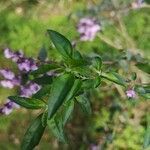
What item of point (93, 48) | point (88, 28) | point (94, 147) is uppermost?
point (88, 28)

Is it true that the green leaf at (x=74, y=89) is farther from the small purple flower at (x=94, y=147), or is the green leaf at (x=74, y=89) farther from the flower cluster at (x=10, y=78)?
the small purple flower at (x=94, y=147)

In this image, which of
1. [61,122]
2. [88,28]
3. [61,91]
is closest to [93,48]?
[88,28]

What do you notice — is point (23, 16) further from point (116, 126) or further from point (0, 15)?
point (116, 126)

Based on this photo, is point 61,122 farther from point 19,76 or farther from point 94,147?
point 94,147

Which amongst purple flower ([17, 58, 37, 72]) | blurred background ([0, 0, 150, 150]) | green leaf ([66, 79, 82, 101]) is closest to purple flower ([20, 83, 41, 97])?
purple flower ([17, 58, 37, 72])

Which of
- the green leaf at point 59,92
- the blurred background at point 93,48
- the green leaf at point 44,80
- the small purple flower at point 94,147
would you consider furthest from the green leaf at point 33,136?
the small purple flower at point 94,147

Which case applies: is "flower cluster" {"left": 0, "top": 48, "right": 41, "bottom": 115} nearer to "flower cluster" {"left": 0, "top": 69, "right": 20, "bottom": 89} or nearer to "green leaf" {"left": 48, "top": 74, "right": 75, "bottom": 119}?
"flower cluster" {"left": 0, "top": 69, "right": 20, "bottom": 89}
